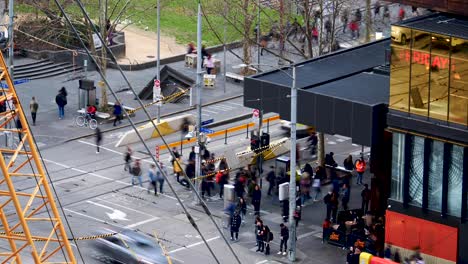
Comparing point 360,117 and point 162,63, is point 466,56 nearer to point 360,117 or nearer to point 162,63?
point 360,117

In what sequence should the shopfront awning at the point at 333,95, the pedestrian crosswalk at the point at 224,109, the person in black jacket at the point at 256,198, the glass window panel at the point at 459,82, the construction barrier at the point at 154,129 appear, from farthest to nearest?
the pedestrian crosswalk at the point at 224,109 < the construction barrier at the point at 154,129 < the person in black jacket at the point at 256,198 < the shopfront awning at the point at 333,95 < the glass window panel at the point at 459,82

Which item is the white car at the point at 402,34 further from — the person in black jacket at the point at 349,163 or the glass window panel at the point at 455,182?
the person in black jacket at the point at 349,163

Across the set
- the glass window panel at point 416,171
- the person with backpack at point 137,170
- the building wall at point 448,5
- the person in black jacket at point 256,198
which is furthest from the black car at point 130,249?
the building wall at point 448,5

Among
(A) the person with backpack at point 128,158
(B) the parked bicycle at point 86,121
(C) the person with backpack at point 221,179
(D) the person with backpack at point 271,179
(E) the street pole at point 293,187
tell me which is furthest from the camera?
(B) the parked bicycle at point 86,121

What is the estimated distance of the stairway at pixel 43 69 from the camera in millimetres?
72125

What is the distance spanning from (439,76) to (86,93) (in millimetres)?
23530

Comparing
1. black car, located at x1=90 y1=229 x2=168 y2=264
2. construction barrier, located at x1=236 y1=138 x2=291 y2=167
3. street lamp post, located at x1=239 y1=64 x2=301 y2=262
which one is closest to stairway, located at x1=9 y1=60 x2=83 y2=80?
construction barrier, located at x1=236 y1=138 x2=291 y2=167

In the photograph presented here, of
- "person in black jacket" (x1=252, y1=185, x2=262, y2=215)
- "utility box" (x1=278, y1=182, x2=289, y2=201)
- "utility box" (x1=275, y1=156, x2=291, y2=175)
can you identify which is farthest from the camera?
"utility box" (x1=275, y1=156, x2=291, y2=175)

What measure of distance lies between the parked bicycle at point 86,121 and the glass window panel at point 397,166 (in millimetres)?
19698

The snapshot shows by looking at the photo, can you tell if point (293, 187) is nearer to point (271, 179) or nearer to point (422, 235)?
point (422, 235)

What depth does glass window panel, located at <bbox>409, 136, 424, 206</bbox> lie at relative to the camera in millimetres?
47500

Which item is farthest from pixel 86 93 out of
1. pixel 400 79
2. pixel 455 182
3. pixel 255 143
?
pixel 455 182

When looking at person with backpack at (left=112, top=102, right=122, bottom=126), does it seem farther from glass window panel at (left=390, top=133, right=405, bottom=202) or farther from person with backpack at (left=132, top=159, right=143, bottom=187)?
glass window panel at (left=390, top=133, right=405, bottom=202)

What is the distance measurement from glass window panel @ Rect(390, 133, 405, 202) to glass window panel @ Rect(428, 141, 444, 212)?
44.9 inches
